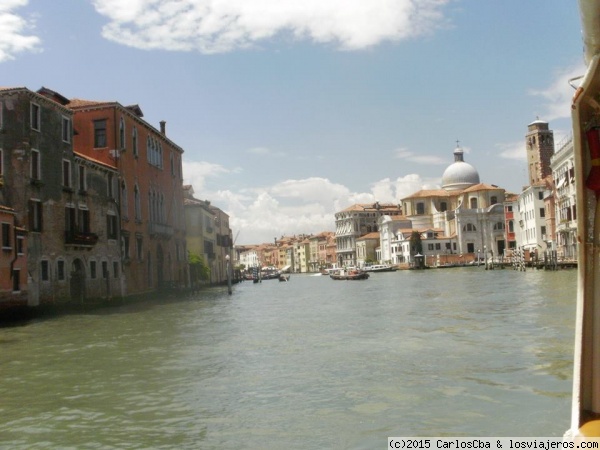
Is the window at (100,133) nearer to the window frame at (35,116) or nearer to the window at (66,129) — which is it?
the window at (66,129)

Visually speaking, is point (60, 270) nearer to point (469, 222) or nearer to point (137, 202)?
point (137, 202)

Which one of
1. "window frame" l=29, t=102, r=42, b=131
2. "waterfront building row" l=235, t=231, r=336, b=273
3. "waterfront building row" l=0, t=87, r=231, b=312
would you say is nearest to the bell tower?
"waterfront building row" l=235, t=231, r=336, b=273

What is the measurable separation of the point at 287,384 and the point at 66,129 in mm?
18821

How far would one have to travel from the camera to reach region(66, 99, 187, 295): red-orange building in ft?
99.2

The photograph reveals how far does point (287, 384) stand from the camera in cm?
934

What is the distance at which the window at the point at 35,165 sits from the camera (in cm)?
2255

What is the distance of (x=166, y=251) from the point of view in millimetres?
37719

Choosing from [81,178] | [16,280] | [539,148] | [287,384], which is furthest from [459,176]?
[287,384]

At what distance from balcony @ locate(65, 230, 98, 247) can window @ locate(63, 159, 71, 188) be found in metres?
1.78

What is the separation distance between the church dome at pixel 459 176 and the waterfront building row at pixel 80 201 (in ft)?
225

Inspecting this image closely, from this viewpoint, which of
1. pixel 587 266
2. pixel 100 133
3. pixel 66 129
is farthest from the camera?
pixel 100 133

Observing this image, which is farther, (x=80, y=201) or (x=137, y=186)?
(x=137, y=186)

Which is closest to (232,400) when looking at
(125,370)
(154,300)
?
(125,370)

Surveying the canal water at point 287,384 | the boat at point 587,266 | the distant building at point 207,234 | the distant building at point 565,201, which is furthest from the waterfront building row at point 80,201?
the distant building at point 565,201
